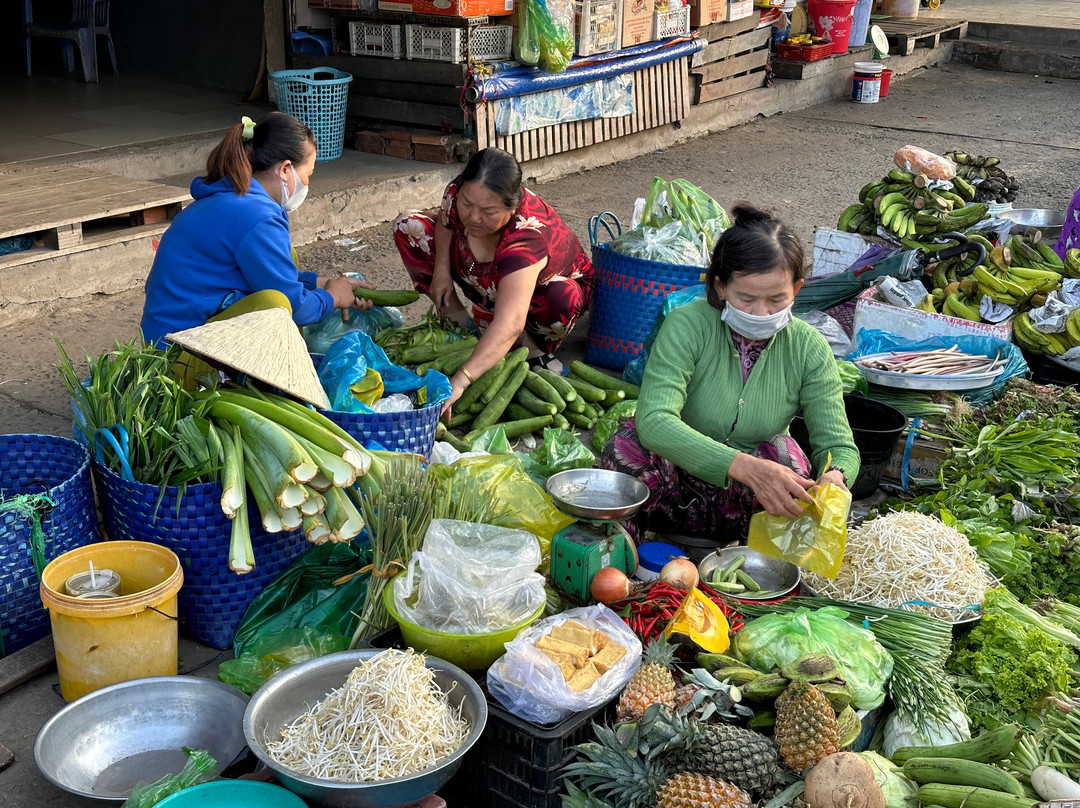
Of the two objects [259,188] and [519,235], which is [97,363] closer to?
[259,188]

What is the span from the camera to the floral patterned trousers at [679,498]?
11.1ft

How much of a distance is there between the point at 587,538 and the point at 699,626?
16.4 inches

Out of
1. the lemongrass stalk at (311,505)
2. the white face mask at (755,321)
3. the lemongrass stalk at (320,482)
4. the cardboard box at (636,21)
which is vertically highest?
the cardboard box at (636,21)

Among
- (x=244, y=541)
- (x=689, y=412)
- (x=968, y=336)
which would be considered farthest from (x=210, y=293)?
(x=968, y=336)

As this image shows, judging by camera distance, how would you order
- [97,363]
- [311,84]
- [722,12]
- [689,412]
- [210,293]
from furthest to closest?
[722,12], [311,84], [210,293], [689,412], [97,363]

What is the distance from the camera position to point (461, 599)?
2.65 metres

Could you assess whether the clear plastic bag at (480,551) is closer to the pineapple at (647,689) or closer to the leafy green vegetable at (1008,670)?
the pineapple at (647,689)

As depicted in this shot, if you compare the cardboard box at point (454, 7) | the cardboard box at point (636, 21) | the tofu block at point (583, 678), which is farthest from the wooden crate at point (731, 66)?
the tofu block at point (583, 678)

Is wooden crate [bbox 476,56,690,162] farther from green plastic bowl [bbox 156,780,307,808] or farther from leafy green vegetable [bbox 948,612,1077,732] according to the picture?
green plastic bowl [bbox 156,780,307,808]

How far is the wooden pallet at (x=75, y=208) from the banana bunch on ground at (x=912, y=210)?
3.79 metres

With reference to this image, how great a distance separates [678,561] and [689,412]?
65 cm

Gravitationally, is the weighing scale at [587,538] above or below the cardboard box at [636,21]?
below

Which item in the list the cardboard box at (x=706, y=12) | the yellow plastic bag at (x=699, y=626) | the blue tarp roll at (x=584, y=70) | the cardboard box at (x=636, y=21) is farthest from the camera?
the cardboard box at (x=706, y=12)

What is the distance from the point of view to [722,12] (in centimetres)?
924
